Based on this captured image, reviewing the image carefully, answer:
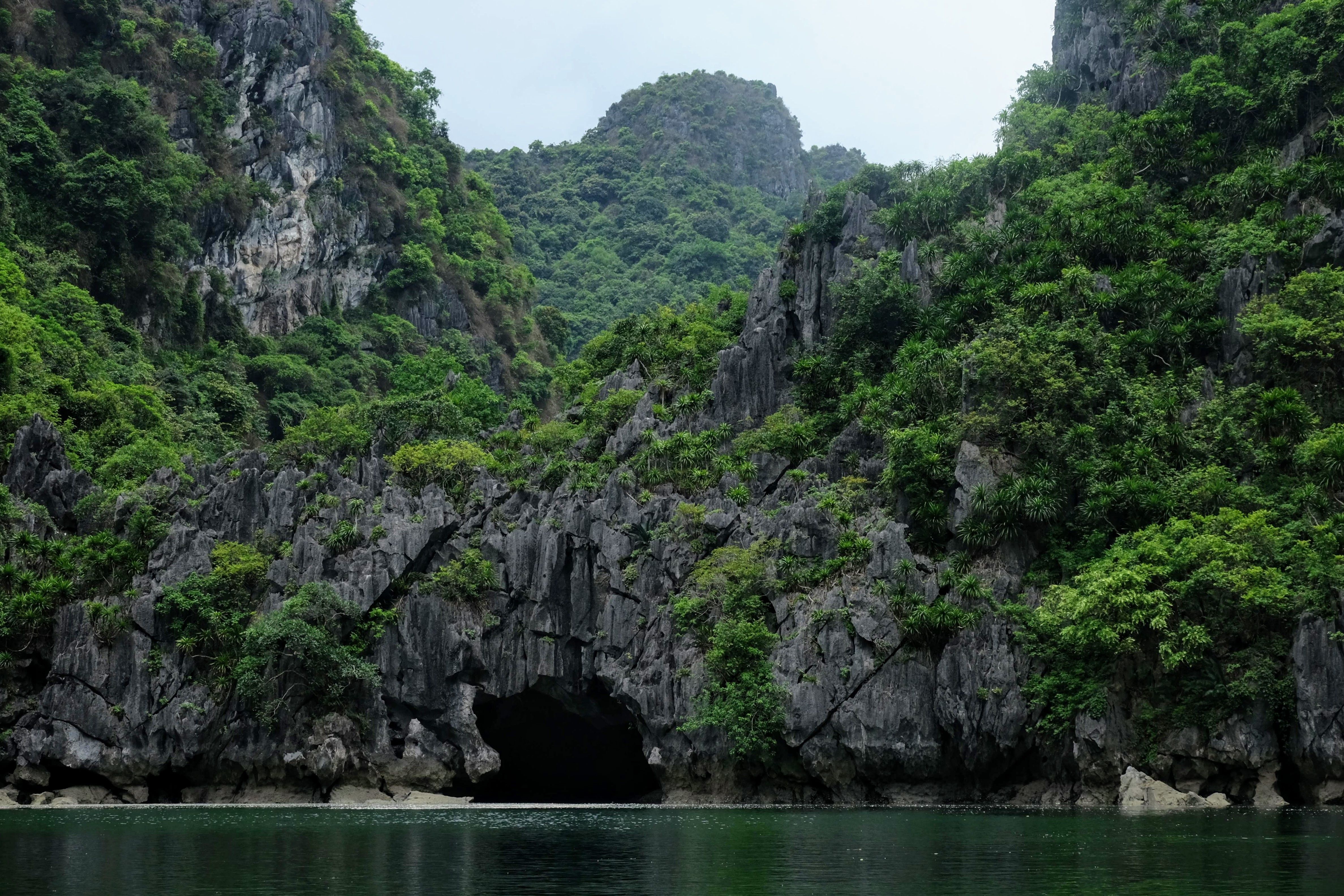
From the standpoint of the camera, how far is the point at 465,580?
159 ft

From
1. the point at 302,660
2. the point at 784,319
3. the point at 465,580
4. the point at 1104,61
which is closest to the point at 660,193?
the point at 1104,61

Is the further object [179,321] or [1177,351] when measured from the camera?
[179,321]

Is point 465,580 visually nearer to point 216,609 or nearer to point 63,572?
point 216,609

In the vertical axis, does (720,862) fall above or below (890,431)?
below

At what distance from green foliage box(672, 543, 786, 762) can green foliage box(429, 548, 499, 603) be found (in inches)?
304

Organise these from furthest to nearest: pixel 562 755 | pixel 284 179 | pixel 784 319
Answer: pixel 284 179
pixel 784 319
pixel 562 755

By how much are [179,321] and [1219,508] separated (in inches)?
2316

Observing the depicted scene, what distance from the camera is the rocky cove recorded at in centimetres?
4003

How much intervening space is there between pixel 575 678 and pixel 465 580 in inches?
222

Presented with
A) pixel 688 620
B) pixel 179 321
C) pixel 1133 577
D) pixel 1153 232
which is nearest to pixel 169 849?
pixel 688 620

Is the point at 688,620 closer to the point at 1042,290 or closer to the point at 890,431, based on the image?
the point at 890,431

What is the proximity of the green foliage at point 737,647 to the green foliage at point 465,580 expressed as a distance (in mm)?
7712

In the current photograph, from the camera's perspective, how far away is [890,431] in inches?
1865

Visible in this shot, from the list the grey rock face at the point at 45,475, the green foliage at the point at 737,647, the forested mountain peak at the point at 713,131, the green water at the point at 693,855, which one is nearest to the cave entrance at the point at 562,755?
the green foliage at the point at 737,647
